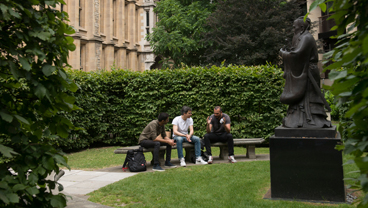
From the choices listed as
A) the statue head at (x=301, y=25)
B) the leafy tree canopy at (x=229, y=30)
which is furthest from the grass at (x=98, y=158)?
the leafy tree canopy at (x=229, y=30)

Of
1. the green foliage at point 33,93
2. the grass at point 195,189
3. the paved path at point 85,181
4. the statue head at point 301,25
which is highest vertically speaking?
the statue head at point 301,25

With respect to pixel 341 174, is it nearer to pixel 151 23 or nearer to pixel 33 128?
pixel 33 128

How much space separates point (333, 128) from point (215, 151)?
677 centimetres

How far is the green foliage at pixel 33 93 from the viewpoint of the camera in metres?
2.14

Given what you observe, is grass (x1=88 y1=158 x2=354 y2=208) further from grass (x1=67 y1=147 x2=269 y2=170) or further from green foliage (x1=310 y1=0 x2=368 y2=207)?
green foliage (x1=310 y1=0 x2=368 y2=207)

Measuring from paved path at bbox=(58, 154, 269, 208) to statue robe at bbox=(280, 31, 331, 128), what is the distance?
407cm

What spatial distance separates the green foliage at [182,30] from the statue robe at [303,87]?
647 inches

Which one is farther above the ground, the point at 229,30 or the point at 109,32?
the point at 109,32

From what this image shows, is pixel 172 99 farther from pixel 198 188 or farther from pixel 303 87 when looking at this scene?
pixel 303 87

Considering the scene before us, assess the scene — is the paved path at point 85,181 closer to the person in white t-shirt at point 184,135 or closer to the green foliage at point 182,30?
the person in white t-shirt at point 184,135

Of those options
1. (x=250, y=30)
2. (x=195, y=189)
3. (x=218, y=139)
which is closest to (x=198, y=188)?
(x=195, y=189)

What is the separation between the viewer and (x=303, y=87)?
6.36 meters

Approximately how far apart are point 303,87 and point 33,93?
17.4 ft

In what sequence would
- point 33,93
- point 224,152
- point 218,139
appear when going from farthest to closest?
1. point 224,152
2. point 218,139
3. point 33,93
